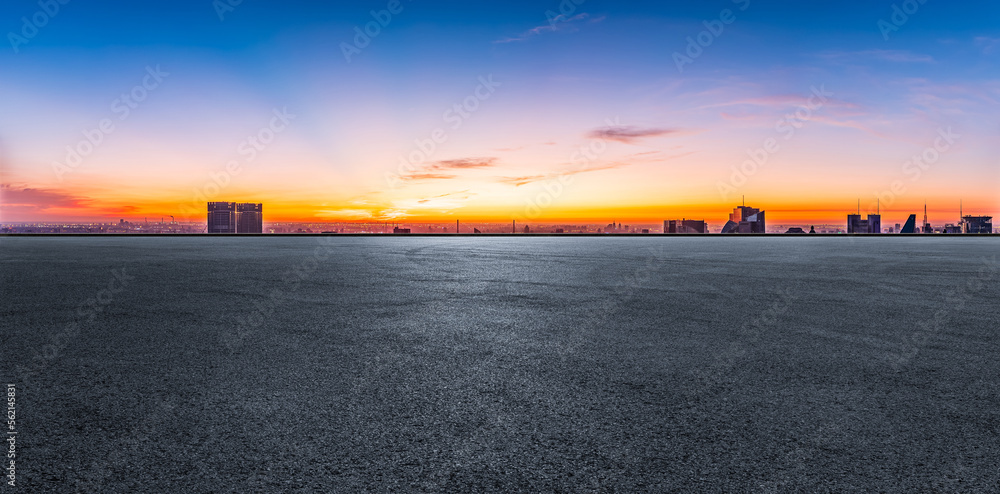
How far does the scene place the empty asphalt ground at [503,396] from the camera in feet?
11.2

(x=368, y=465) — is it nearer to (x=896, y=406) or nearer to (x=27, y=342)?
(x=896, y=406)

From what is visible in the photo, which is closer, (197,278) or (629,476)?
(629,476)

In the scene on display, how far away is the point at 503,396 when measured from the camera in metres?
4.93

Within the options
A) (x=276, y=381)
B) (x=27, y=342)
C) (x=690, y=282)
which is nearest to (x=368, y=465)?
(x=276, y=381)

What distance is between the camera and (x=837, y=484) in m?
3.27

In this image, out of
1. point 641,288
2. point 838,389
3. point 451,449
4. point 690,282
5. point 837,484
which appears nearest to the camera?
point 837,484

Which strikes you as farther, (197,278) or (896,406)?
(197,278)

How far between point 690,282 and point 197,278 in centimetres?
1280

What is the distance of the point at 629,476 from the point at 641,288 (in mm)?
10740

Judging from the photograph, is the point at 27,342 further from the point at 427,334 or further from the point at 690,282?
the point at 690,282

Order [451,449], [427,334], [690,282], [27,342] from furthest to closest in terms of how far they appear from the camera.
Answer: [690,282], [427,334], [27,342], [451,449]

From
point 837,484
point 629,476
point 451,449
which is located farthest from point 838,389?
point 451,449

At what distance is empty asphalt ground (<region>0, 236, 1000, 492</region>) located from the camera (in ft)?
11.2

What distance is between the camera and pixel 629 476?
3.34 metres
